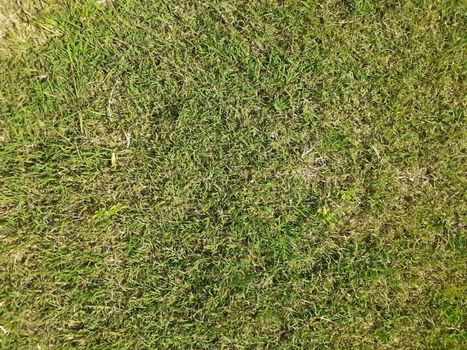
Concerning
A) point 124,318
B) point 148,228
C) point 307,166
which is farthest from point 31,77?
point 307,166

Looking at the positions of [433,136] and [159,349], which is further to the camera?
[433,136]

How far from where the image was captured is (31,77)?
2.75m

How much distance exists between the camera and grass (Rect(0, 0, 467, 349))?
2.73 metres

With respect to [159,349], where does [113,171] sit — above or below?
above

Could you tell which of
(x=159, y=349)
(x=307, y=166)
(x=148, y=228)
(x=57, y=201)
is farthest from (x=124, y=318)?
(x=307, y=166)

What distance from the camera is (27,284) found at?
270 centimetres

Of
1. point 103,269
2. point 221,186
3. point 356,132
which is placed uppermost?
point 356,132

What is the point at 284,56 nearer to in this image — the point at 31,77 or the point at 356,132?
the point at 356,132

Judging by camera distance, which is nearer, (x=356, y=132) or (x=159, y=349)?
(x=159, y=349)

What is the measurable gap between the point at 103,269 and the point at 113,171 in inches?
22.5

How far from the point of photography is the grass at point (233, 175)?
273 centimetres

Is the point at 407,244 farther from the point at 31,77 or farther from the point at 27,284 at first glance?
the point at 31,77

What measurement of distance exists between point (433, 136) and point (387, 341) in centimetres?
127

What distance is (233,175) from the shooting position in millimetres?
2812
